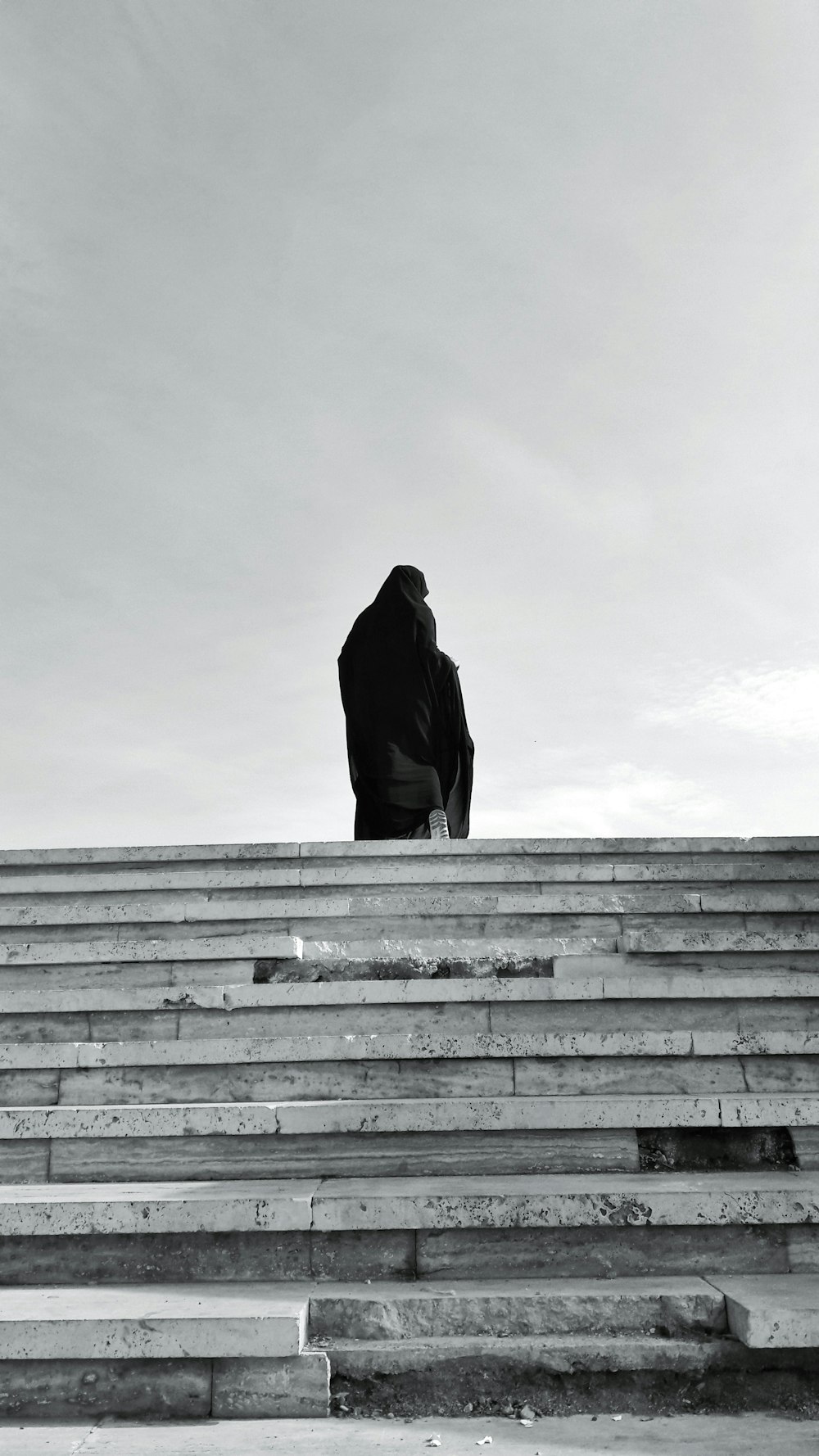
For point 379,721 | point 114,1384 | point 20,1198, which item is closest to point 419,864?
point 379,721

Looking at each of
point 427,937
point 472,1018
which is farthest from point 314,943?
point 472,1018

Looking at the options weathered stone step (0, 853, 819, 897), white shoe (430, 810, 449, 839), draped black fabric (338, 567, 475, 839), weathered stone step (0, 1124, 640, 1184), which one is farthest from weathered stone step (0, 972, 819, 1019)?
draped black fabric (338, 567, 475, 839)

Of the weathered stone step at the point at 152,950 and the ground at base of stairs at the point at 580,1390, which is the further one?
the weathered stone step at the point at 152,950

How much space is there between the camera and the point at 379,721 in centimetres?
652

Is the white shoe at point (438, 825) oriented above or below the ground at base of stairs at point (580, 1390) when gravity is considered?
above

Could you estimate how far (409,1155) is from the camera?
324 centimetres

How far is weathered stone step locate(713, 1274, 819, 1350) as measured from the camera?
2430mm

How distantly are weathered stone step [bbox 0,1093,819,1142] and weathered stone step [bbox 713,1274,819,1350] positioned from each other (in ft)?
2.01

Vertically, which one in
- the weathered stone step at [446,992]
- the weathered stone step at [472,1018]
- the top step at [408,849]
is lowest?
the weathered stone step at [472,1018]

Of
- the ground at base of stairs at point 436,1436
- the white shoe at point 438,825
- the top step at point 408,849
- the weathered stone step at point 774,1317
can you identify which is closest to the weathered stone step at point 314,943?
the top step at point 408,849

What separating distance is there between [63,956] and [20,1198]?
1394 millimetres

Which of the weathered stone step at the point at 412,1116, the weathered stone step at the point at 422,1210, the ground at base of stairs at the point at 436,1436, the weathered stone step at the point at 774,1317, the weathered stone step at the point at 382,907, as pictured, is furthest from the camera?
the weathered stone step at the point at 382,907

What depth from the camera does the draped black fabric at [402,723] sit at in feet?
21.1

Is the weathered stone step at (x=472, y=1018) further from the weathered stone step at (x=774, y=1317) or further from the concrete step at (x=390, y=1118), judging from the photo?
the weathered stone step at (x=774, y=1317)
